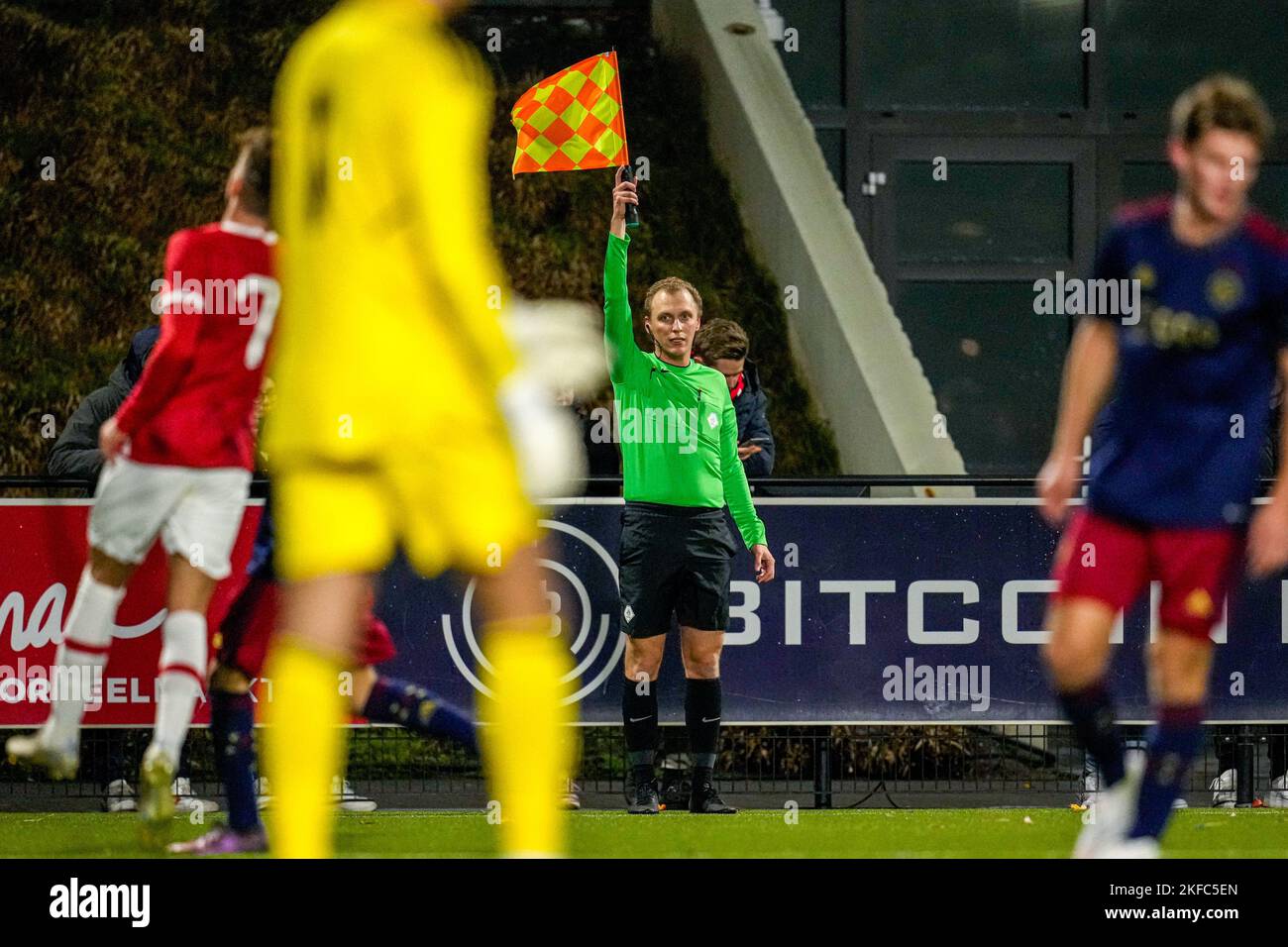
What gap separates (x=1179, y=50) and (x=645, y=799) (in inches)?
412

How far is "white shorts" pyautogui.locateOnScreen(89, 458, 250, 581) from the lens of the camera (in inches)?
253

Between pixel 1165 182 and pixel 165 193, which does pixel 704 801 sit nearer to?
pixel 165 193

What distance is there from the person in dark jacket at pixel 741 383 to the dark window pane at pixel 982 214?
6.57 m

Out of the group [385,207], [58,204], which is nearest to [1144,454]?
[385,207]

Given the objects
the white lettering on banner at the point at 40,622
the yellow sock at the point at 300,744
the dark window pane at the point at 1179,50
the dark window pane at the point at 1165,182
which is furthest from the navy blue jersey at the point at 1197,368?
the dark window pane at the point at 1179,50

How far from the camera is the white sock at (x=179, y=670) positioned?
6.49m

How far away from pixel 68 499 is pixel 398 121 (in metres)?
5.09

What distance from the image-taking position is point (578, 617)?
31.1 feet

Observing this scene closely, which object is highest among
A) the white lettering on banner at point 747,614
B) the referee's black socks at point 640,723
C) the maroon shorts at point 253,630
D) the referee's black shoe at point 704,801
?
the maroon shorts at point 253,630

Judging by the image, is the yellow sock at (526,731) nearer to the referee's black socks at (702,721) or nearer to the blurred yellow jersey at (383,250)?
the blurred yellow jersey at (383,250)

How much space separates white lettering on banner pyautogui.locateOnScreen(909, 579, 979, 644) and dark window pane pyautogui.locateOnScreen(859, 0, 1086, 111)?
26.1 feet

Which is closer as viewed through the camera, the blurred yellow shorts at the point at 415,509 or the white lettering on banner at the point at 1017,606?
the blurred yellow shorts at the point at 415,509

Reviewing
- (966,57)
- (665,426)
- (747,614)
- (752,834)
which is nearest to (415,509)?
(752,834)

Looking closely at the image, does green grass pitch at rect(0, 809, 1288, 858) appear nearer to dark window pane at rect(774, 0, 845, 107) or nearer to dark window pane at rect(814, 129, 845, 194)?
dark window pane at rect(814, 129, 845, 194)
